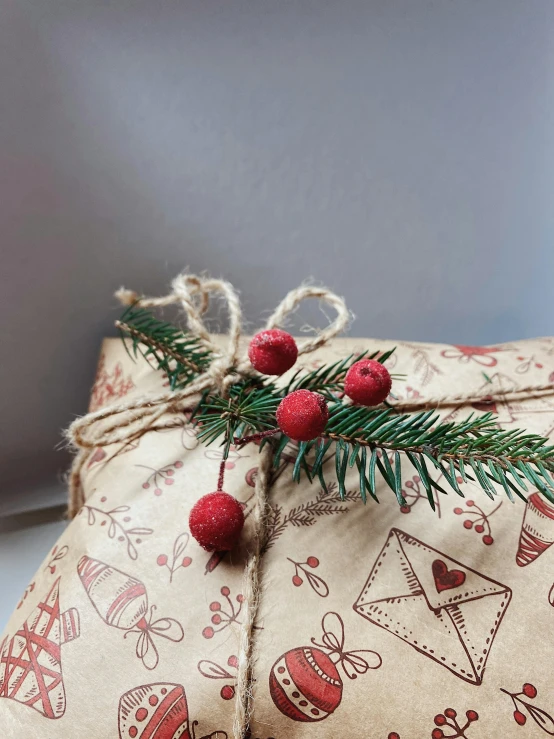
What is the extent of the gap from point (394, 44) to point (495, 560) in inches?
22.4

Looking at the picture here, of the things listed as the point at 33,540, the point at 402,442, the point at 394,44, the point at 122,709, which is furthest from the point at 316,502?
the point at 394,44

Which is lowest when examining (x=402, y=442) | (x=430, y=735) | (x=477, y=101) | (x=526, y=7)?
(x=430, y=735)

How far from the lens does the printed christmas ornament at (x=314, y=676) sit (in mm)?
383

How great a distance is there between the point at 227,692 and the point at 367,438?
0.20 meters

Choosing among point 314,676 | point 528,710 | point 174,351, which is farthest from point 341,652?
point 174,351

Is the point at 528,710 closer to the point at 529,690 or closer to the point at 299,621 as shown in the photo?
the point at 529,690

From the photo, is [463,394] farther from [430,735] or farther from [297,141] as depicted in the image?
[297,141]

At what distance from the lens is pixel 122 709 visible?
0.39m

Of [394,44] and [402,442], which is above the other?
[394,44]

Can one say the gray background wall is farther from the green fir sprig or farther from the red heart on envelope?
the red heart on envelope

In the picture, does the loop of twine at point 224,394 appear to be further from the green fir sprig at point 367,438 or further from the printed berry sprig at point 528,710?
the printed berry sprig at point 528,710

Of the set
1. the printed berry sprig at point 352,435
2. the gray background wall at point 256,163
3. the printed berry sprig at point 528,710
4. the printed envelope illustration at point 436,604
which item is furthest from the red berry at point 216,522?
the gray background wall at point 256,163

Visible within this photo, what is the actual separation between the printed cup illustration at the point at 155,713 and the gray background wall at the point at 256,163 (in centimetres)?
38

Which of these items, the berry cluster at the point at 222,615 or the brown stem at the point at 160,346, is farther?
the brown stem at the point at 160,346
